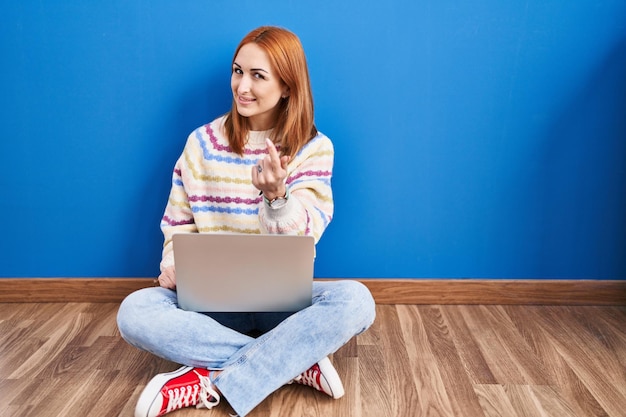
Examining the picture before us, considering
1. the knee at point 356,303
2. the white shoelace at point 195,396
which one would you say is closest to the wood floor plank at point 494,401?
the knee at point 356,303

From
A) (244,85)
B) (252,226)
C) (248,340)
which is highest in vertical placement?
(244,85)

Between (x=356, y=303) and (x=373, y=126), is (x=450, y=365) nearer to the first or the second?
(x=356, y=303)

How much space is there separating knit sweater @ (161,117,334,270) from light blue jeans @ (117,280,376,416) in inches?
7.8

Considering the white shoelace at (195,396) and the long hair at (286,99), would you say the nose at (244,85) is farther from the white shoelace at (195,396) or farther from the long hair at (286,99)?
the white shoelace at (195,396)

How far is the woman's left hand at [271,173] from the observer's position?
1.20 m

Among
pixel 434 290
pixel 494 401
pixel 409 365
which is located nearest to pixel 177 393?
pixel 409 365

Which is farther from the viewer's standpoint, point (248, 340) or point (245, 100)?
point (245, 100)

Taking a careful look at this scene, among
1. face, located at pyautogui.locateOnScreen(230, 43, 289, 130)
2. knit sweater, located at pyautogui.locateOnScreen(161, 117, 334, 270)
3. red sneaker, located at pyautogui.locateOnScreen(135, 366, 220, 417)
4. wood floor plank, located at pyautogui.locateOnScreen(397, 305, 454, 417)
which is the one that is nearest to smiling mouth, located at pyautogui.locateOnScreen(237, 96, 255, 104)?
face, located at pyautogui.locateOnScreen(230, 43, 289, 130)

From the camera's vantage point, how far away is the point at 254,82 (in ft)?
4.79

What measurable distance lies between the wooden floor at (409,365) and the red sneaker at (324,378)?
0.02 metres

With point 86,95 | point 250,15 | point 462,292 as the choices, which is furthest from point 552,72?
point 86,95

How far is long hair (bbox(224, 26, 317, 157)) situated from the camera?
57.8 inches

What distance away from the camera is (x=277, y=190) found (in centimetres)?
126

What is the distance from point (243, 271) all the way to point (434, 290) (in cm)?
77
